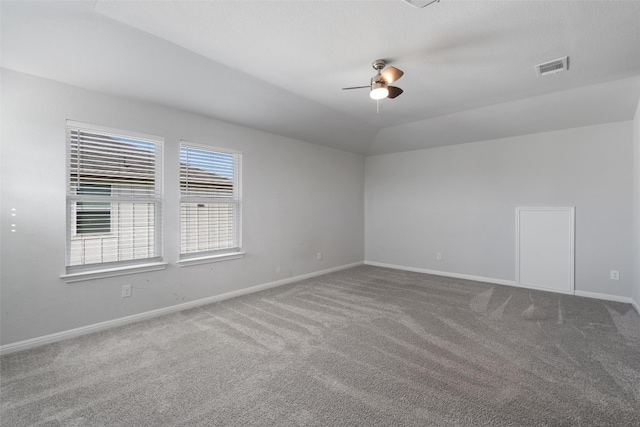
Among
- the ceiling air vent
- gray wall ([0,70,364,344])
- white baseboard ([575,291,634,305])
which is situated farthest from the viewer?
white baseboard ([575,291,634,305])

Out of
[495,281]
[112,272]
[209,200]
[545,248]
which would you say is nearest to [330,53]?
[209,200]

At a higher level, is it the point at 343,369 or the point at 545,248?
the point at 545,248

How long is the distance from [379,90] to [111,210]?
304cm

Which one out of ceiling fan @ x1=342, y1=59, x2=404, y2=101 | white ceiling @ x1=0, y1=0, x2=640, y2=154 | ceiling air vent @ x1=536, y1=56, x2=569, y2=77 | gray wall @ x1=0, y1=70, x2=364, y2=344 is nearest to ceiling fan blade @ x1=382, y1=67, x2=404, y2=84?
ceiling fan @ x1=342, y1=59, x2=404, y2=101

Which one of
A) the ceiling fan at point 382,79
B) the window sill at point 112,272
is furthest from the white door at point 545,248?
the window sill at point 112,272

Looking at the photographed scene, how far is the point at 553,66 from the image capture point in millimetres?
2943

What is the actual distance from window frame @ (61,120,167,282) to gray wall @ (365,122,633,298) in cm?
430

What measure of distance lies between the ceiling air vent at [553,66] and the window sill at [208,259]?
164 inches

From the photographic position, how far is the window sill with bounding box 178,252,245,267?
12.3 ft

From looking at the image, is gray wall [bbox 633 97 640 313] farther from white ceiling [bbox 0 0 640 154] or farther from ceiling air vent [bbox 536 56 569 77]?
ceiling air vent [bbox 536 56 569 77]

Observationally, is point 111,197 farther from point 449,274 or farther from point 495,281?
point 495,281

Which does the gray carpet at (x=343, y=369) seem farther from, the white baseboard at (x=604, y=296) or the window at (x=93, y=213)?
the window at (x=93, y=213)

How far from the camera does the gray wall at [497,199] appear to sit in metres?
4.08

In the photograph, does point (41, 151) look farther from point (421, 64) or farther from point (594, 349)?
point (594, 349)
